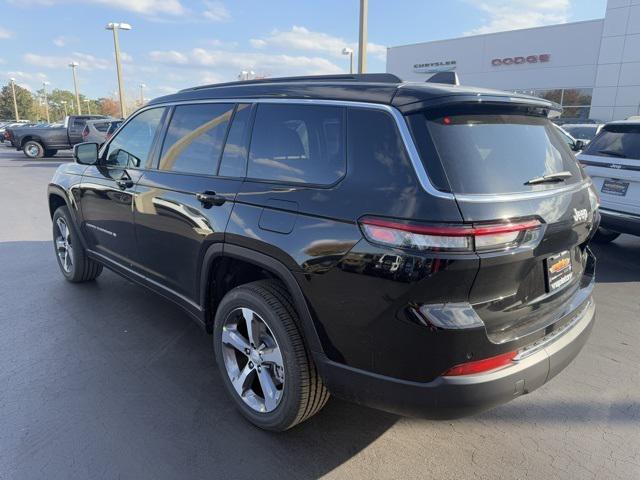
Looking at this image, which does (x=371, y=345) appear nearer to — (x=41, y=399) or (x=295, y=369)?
(x=295, y=369)

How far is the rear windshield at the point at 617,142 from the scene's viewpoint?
17.3ft

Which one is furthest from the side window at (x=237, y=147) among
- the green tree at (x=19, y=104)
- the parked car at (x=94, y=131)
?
the green tree at (x=19, y=104)

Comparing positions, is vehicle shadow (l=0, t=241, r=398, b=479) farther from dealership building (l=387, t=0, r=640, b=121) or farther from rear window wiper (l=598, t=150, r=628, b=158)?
dealership building (l=387, t=0, r=640, b=121)

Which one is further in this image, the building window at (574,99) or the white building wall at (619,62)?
the building window at (574,99)

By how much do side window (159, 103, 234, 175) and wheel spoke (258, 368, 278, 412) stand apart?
1.27 metres

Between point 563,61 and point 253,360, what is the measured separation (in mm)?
32281

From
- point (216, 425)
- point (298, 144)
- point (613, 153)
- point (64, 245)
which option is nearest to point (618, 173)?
point (613, 153)

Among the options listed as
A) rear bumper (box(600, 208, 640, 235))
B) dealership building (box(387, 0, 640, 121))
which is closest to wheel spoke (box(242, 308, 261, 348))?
rear bumper (box(600, 208, 640, 235))

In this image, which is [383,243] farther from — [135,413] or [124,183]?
[124,183]

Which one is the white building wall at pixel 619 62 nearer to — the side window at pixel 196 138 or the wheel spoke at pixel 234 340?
the side window at pixel 196 138

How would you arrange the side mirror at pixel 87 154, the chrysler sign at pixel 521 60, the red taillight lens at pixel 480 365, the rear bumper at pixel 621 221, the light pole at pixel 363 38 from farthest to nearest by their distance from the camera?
the chrysler sign at pixel 521 60, the light pole at pixel 363 38, the rear bumper at pixel 621 221, the side mirror at pixel 87 154, the red taillight lens at pixel 480 365

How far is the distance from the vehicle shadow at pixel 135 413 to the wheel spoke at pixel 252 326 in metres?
0.51

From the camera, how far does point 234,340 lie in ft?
9.18

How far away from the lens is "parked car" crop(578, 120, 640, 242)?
16.9 feet
